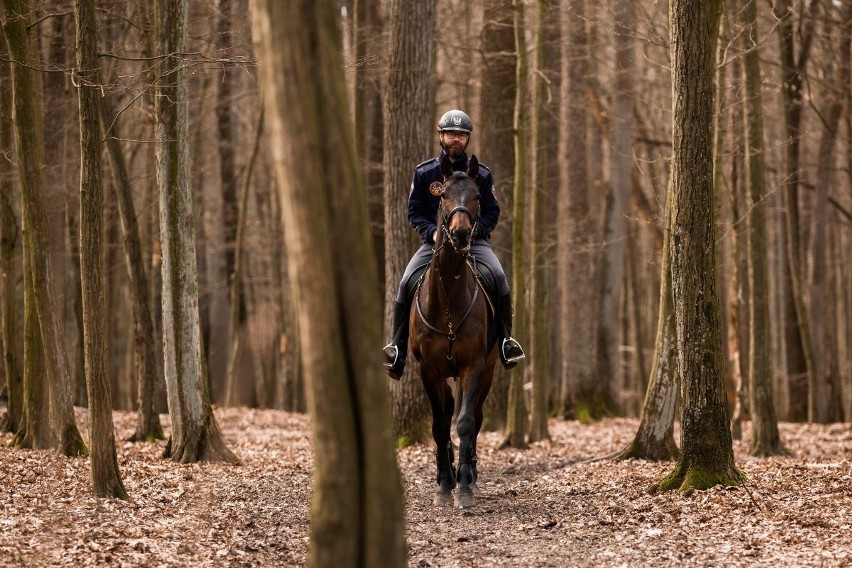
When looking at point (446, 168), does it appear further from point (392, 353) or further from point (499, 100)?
→ point (499, 100)

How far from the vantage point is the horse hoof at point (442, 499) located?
37.3 ft

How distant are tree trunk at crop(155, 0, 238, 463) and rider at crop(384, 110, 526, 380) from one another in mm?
3596

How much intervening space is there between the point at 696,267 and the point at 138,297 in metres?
10.2

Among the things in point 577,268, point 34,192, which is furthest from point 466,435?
point 577,268

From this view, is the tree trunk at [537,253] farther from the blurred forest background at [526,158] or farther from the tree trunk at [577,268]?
the tree trunk at [577,268]

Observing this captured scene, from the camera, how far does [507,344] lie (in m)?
11.7

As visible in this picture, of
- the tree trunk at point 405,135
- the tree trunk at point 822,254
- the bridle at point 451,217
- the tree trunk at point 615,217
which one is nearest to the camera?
the bridle at point 451,217

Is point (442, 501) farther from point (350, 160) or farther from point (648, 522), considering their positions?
point (350, 160)

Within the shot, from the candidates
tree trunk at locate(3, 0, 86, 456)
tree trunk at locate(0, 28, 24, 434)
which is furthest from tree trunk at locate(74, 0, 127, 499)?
tree trunk at locate(0, 28, 24, 434)

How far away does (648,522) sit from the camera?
9.75 metres

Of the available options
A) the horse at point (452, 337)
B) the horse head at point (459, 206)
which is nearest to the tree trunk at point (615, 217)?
the horse at point (452, 337)

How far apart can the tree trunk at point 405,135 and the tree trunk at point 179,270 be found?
10.9 feet

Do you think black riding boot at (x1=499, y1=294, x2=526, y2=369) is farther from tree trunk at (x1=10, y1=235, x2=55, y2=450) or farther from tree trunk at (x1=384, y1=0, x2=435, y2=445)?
tree trunk at (x1=10, y1=235, x2=55, y2=450)

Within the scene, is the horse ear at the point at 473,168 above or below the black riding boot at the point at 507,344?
above
